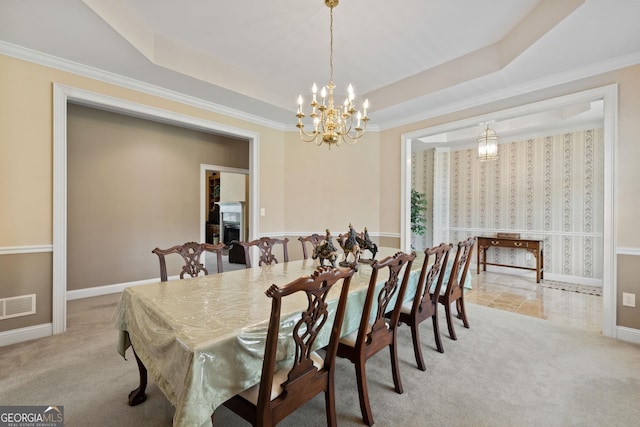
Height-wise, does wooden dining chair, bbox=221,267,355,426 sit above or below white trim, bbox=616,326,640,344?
above

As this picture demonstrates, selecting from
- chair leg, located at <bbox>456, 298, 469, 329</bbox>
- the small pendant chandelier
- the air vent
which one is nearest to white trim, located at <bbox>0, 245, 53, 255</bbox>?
the air vent

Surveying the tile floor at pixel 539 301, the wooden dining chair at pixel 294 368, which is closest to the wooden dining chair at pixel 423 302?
the wooden dining chair at pixel 294 368

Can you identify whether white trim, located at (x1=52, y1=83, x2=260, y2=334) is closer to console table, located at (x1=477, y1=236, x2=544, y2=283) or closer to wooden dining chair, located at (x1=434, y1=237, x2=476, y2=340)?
wooden dining chair, located at (x1=434, y1=237, x2=476, y2=340)

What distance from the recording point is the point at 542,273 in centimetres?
500

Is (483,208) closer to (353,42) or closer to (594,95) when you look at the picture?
(594,95)

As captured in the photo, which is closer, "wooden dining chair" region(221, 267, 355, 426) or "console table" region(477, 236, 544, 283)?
"wooden dining chair" region(221, 267, 355, 426)

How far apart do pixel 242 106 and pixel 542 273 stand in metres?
5.80

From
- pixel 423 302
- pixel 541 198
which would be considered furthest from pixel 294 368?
pixel 541 198

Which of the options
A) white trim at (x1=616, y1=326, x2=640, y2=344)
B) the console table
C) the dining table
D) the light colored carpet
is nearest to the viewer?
the dining table

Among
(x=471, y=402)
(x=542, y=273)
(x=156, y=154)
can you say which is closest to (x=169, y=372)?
(x=471, y=402)

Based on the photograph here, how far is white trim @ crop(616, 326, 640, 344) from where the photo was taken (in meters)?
2.65

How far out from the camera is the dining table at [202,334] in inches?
41.7

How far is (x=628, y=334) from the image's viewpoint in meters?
2.68

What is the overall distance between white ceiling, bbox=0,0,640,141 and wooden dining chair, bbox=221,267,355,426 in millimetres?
2376
